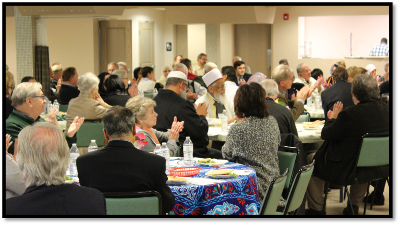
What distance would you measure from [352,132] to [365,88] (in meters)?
0.41

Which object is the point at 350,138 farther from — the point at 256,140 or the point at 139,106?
the point at 139,106

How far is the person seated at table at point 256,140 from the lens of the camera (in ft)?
11.3

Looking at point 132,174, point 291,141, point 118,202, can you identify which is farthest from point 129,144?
point 291,141

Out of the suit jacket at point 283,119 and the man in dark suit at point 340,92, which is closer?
the suit jacket at point 283,119

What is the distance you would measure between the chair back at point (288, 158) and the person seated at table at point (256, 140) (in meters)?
0.17

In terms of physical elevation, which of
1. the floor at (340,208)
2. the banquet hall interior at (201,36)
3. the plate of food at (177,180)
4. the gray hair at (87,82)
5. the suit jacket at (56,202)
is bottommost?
the floor at (340,208)

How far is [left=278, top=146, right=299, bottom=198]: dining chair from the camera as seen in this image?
365cm

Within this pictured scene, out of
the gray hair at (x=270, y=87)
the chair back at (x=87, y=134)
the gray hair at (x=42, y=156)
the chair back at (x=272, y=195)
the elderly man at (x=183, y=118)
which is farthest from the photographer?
the chair back at (x=87, y=134)

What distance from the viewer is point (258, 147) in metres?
3.44

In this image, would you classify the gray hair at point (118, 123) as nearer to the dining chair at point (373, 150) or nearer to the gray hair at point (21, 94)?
the gray hair at point (21, 94)

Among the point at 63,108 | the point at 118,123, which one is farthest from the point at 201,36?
the point at 118,123

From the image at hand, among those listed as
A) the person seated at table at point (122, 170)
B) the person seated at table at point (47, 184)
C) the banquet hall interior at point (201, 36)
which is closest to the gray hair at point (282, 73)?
the person seated at table at point (122, 170)

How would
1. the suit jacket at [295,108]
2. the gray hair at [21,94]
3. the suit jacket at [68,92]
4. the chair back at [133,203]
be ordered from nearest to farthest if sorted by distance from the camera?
the chair back at [133,203], the gray hair at [21,94], the suit jacket at [295,108], the suit jacket at [68,92]

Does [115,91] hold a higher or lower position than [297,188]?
higher
